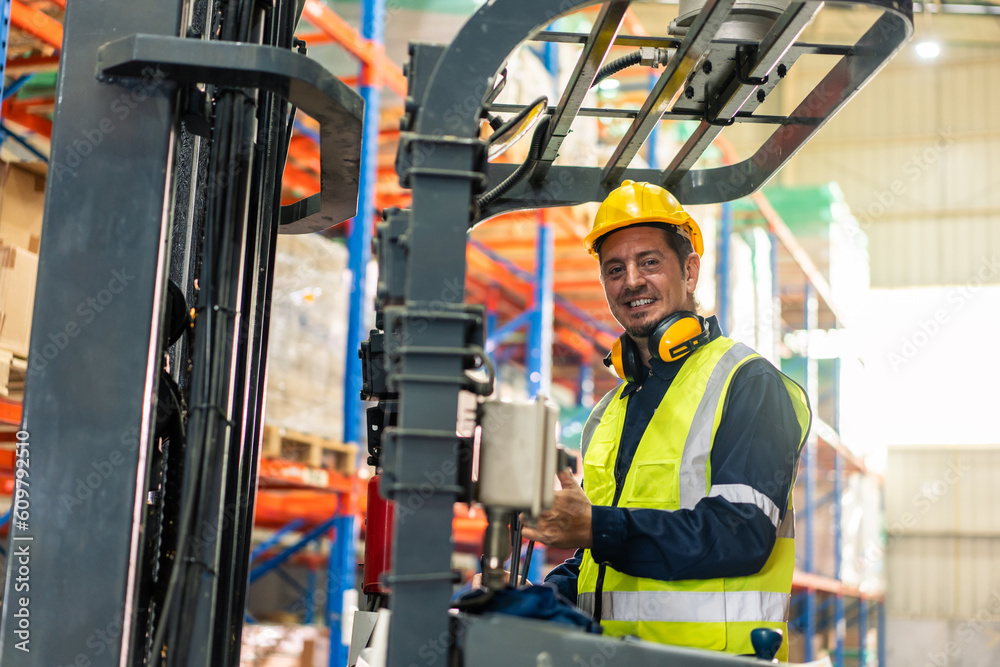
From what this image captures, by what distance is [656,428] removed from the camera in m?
2.29

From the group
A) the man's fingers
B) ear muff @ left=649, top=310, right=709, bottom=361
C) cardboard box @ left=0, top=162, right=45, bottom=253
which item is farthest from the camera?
cardboard box @ left=0, top=162, right=45, bottom=253

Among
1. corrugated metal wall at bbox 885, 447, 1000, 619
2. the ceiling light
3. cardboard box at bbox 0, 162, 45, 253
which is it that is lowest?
corrugated metal wall at bbox 885, 447, 1000, 619

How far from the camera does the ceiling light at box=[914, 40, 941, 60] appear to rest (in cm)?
2031

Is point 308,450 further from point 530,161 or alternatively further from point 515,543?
point 515,543

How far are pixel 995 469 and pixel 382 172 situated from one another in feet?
54.6

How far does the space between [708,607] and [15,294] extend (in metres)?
2.93

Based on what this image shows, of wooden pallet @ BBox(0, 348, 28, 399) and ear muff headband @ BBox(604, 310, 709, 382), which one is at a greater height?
ear muff headband @ BBox(604, 310, 709, 382)

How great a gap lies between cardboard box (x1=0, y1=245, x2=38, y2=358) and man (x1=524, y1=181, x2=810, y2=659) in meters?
2.38

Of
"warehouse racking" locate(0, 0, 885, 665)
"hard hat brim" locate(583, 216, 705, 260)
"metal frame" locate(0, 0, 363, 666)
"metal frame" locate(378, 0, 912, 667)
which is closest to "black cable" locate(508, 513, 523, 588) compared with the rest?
"metal frame" locate(378, 0, 912, 667)

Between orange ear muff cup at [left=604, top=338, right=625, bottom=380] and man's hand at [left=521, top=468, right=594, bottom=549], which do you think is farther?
orange ear muff cup at [left=604, top=338, right=625, bottom=380]

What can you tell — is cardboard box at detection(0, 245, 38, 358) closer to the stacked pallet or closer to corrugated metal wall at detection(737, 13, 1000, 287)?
the stacked pallet

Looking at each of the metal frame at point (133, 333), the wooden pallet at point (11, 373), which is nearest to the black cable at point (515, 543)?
the metal frame at point (133, 333)

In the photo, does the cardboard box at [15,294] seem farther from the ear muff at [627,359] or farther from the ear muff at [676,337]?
the ear muff at [676,337]

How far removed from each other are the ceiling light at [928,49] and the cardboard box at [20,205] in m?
20.1
